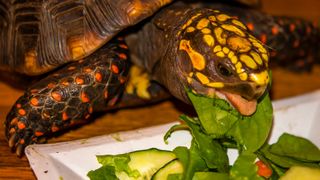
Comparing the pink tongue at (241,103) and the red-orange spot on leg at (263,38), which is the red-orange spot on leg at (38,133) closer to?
the pink tongue at (241,103)

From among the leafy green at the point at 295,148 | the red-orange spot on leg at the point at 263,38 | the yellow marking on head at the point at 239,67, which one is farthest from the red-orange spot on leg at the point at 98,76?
the red-orange spot on leg at the point at 263,38

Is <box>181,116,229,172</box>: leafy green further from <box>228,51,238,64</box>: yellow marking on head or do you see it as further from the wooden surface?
the wooden surface

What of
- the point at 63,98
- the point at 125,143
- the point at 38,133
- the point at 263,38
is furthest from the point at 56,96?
the point at 263,38

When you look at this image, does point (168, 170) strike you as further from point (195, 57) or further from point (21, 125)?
point (21, 125)

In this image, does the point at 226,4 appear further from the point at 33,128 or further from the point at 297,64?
the point at 33,128

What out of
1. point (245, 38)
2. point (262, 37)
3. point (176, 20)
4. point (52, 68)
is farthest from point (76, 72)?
point (262, 37)

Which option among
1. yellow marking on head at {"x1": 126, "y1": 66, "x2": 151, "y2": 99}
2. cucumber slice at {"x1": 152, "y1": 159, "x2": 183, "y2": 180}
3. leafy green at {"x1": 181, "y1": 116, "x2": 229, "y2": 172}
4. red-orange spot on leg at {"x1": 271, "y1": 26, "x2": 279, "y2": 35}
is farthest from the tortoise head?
red-orange spot on leg at {"x1": 271, "y1": 26, "x2": 279, "y2": 35}
